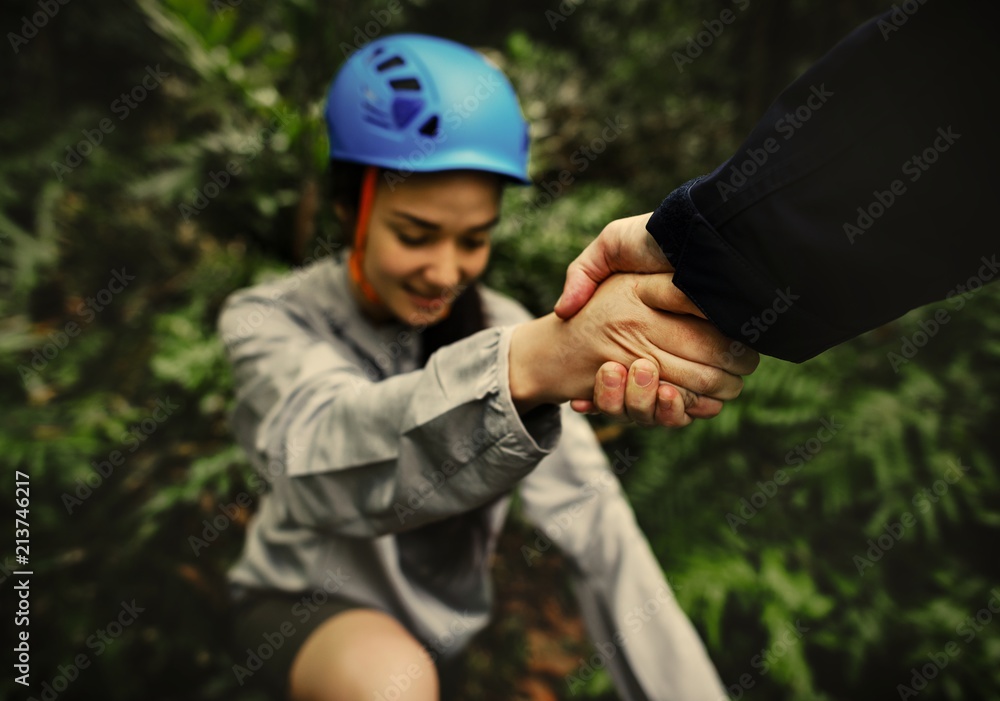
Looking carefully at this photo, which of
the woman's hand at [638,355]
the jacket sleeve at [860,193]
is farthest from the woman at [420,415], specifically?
the jacket sleeve at [860,193]

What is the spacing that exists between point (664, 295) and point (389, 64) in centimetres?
103

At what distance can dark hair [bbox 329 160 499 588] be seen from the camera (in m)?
1.52

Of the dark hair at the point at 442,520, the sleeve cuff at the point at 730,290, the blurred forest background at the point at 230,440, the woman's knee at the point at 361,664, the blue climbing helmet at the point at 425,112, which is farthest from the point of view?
the blurred forest background at the point at 230,440

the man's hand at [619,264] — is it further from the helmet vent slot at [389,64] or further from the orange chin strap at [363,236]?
the helmet vent slot at [389,64]

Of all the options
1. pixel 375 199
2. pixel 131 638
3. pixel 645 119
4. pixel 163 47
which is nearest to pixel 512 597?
pixel 131 638

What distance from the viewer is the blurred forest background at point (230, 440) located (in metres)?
2.12

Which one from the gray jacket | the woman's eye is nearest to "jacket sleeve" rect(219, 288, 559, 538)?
the gray jacket

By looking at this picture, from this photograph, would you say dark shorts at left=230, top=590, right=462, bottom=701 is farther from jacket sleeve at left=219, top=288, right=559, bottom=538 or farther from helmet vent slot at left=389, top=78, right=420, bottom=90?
helmet vent slot at left=389, top=78, right=420, bottom=90

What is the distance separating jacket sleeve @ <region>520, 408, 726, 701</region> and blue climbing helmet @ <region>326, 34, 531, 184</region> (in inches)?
29.5

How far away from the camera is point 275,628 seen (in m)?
1.45

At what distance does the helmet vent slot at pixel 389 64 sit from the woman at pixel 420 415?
0.06 ft

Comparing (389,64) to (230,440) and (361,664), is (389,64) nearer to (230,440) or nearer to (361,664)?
(361,664)

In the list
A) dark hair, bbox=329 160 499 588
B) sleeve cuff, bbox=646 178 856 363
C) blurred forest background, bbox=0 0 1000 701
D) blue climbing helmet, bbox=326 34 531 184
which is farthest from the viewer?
blurred forest background, bbox=0 0 1000 701

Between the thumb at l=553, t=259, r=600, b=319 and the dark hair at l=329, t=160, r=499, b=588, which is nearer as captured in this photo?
the thumb at l=553, t=259, r=600, b=319
